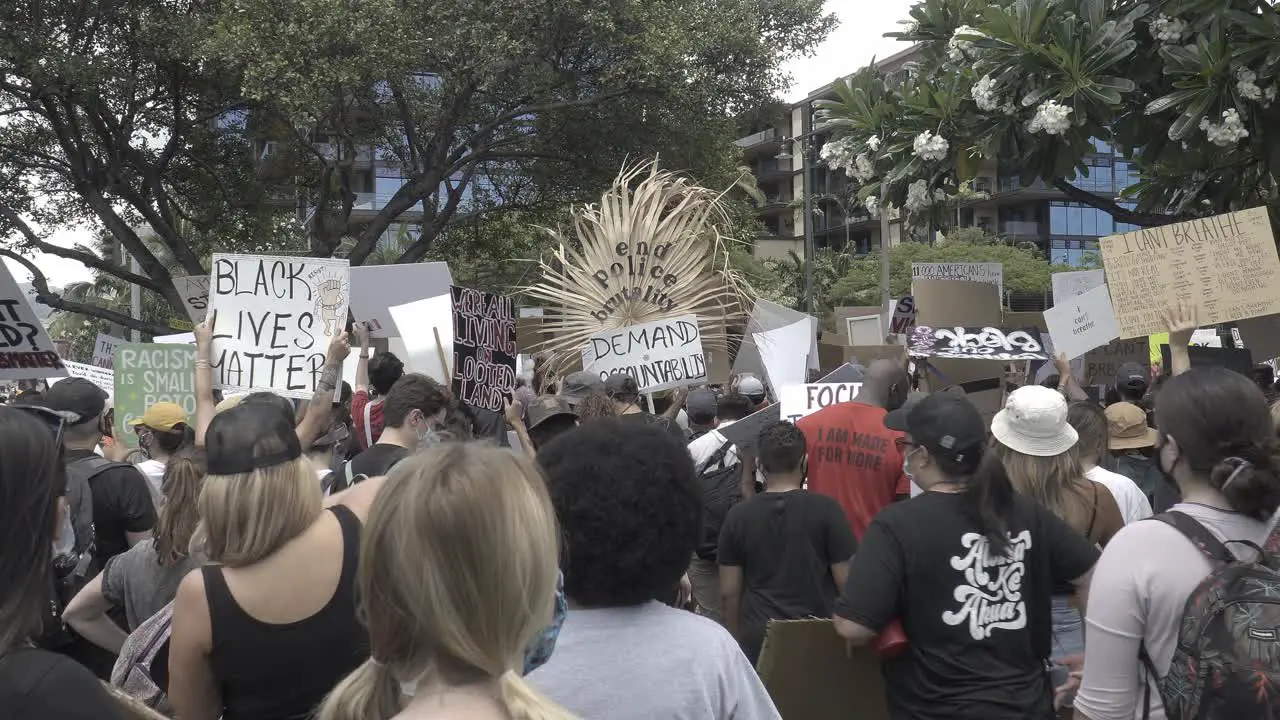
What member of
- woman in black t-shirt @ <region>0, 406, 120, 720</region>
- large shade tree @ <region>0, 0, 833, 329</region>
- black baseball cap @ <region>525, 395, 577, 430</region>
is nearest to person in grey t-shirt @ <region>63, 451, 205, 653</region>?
woman in black t-shirt @ <region>0, 406, 120, 720</region>

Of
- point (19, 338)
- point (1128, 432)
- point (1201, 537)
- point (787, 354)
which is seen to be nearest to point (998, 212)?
point (787, 354)

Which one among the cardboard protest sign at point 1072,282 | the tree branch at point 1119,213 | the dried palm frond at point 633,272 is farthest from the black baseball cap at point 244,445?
the cardboard protest sign at point 1072,282

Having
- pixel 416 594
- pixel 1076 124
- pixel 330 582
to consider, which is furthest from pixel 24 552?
pixel 1076 124

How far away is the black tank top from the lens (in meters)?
2.72

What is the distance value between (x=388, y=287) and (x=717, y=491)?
7.21m

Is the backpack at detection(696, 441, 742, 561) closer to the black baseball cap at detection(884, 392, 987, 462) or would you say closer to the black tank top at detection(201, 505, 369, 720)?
the black baseball cap at detection(884, 392, 987, 462)

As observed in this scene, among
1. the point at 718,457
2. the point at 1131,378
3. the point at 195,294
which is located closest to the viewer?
the point at 718,457

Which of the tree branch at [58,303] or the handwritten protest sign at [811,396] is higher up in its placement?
the tree branch at [58,303]

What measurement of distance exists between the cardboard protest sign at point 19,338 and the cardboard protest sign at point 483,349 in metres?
2.20

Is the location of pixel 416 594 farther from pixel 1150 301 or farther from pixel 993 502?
pixel 1150 301

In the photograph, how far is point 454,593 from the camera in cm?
164

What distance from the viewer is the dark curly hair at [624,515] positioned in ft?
7.73

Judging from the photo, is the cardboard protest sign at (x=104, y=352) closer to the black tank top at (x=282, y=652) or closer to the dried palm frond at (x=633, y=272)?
the dried palm frond at (x=633, y=272)

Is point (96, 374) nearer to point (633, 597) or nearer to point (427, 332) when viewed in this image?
point (427, 332)
